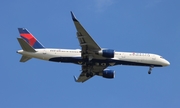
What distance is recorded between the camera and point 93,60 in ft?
258

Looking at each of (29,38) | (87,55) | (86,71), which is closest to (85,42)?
(87,55)

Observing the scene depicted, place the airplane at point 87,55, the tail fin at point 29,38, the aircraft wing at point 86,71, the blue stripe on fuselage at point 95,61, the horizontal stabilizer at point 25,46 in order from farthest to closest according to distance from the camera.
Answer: the aircraft wing at point 86,71
the tail fin at point 29,38
the blue stripe on fuselage at point 95,61
the airplane at point 87,55
the horizontal stabilizer at point 25,46

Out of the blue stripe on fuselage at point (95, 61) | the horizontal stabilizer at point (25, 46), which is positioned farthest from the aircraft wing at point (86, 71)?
the horizontal stabilizer at point (25, 46)

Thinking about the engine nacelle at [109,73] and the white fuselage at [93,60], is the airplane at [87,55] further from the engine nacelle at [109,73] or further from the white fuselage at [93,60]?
the engine nacelle at [109,73]

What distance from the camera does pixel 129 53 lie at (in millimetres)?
80562

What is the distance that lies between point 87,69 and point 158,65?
43.6 feet

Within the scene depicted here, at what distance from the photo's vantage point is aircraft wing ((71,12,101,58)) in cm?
7100

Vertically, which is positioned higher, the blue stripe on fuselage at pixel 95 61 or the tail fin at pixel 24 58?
the tail fin at pixel 24 58

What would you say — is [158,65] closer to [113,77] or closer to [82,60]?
[113,77]

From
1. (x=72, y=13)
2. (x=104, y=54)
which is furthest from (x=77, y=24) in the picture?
(x=104, y=54)

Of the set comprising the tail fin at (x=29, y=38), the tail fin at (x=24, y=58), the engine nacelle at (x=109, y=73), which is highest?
the tail fin at (x=29, y=38)

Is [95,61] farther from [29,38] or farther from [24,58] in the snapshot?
[29,38]

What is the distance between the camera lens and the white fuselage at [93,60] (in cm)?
7831

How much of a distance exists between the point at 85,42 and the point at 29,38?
42.3 ft
